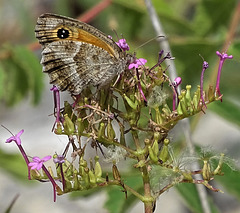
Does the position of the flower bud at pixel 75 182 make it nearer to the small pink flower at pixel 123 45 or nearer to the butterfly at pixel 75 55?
the butterfly at pixel 75 55

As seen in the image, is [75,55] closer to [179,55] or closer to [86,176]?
[86,176]

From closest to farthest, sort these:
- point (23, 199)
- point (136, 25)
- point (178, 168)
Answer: point (178, 168)
point (136, 25)
point (23, 199)

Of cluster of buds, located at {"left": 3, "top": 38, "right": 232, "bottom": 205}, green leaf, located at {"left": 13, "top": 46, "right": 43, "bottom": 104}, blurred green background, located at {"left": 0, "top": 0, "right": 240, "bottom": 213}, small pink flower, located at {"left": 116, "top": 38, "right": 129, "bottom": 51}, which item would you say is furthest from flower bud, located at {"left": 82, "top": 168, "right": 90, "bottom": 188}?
green leaf, located at {"left": 13, "top": 46, "right": 43, "bottom": 104}

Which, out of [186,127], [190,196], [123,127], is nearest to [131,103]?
[123,127]

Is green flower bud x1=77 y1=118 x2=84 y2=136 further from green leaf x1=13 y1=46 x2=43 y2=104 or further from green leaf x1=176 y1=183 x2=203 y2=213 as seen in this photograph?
green leaf x1=13 y1=46 x2=43 y2=104

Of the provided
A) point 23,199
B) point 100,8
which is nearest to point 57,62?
point 100,8

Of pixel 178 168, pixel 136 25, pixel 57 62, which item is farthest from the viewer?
pixel 136 25

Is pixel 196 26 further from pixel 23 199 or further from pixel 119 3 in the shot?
pixel 23 199

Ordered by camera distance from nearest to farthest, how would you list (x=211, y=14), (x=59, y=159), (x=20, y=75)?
1. (x=59, y=159)
2. (x=20, y=75)
3. (x=211, y=14)
